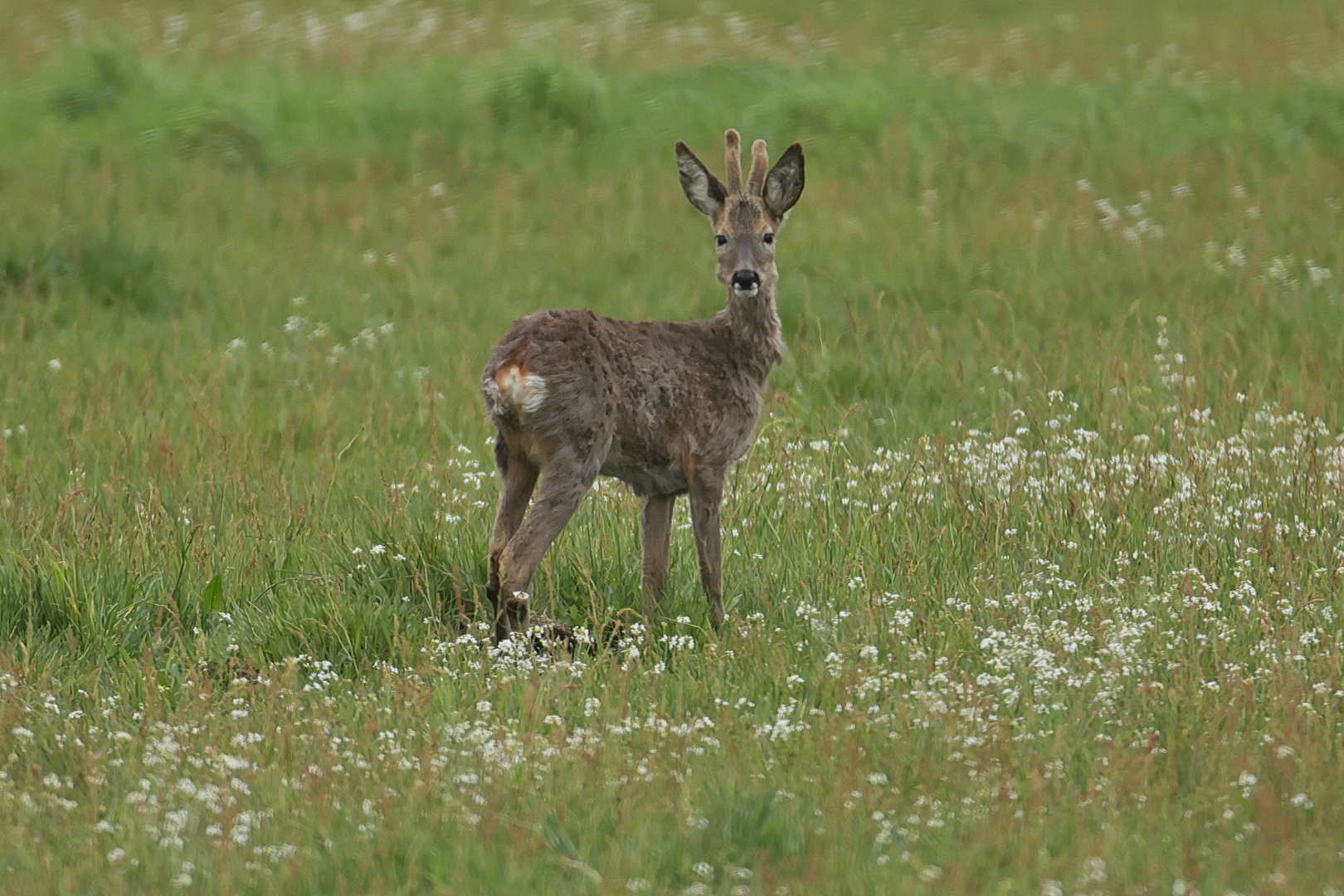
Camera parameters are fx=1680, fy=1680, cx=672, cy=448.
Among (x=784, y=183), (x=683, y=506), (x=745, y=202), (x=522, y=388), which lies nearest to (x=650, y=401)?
(x=522, y=388)

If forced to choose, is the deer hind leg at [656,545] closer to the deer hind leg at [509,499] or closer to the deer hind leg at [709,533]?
the deer hind leg at [709,533]

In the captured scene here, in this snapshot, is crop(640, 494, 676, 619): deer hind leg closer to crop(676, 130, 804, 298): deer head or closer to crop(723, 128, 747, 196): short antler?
crop(676, 130, 804, 298): deer head

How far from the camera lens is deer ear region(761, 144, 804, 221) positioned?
6.04 metres

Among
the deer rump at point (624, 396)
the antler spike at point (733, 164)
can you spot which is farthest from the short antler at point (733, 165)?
the deer rump at point (624, 396)

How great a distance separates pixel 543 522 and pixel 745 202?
1428 millimetres

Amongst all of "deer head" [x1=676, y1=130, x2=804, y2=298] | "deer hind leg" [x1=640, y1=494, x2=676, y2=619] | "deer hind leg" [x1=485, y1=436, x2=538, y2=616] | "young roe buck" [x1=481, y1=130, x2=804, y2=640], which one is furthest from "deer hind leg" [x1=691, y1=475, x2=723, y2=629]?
"deer head" [x1=676, y1=130, x2=804, y2=298]

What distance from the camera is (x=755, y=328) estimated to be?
6.26 meters

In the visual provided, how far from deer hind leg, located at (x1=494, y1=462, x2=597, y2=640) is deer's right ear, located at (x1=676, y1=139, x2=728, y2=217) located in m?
1.15

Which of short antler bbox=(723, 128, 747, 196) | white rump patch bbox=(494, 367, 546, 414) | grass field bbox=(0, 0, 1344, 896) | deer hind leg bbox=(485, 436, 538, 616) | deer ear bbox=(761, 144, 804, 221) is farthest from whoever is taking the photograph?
short antler bbox=(723, 128, 747, 196)

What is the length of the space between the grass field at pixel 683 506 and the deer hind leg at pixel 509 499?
15 centimetres

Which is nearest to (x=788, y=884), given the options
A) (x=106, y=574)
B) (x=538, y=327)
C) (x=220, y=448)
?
(x=538, y=327)

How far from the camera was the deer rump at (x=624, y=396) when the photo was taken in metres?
5.57

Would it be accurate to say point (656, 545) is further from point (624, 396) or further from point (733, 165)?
point (733, 165)

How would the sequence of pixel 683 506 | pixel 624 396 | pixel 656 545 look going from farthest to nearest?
pixel 683 506
pixel 656 545
pixel 624 396
